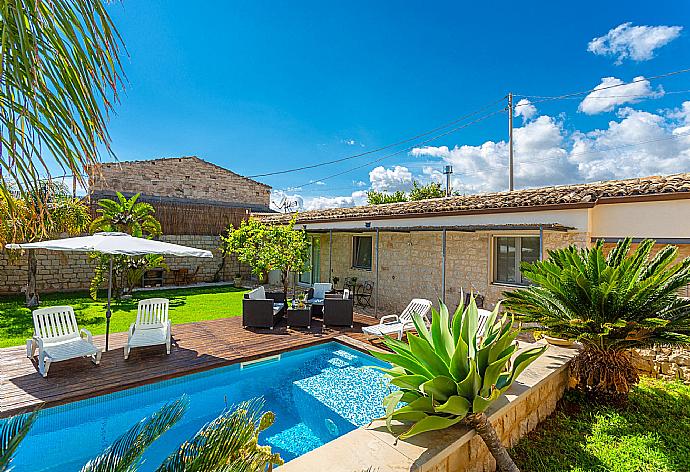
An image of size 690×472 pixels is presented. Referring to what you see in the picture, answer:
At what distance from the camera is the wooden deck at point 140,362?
23.5 feet

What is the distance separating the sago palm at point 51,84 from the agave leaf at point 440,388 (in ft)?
11.0

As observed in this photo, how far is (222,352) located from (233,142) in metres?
25.7

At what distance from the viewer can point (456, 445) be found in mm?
3830

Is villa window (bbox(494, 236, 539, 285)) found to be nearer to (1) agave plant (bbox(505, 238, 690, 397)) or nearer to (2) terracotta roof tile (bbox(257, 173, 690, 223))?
(2) terracotta roof tile (bbox(257, 173, 690, 223))

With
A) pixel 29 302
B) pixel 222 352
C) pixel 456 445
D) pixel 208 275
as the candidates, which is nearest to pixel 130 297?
pixel 29 302

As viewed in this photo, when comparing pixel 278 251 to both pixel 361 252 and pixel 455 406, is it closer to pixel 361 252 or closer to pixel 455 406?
pixel 361 252

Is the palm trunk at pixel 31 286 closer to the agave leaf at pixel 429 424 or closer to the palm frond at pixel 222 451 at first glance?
the palm frond at pixel 222 451

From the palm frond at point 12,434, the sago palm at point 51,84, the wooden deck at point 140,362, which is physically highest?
the sago palm at point 51,84

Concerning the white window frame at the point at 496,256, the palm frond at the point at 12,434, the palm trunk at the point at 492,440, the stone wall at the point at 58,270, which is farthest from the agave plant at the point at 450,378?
the stone wall at the point at 58,270

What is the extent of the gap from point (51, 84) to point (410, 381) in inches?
150

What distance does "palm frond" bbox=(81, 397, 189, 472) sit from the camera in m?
2.34

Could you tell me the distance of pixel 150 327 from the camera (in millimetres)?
9922

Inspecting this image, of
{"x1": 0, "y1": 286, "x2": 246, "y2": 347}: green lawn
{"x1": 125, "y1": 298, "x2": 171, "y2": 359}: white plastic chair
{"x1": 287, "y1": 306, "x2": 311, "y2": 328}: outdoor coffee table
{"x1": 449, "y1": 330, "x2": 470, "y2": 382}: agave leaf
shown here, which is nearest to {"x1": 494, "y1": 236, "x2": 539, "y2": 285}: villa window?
{"x1": 287, "y1": 306, "x2": 311, "y2": 328}: outdoor coffee table

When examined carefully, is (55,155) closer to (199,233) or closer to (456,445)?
Answer: (456,445)
